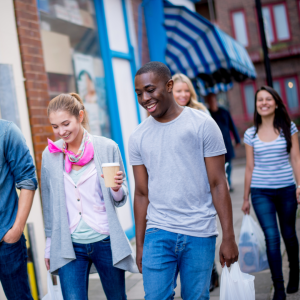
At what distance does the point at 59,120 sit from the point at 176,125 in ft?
2.55

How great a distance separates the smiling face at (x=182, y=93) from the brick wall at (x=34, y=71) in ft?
4.89

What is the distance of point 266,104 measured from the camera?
3994 mm

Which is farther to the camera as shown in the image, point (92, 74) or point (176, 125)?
point (92, 74)

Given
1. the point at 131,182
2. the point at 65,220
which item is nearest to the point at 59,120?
the point at 65,220

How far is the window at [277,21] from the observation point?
874 inches

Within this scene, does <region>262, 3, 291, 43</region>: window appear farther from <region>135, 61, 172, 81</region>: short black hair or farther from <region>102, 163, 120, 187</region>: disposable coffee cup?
<region>102, 163, 120, 187</region>: disposable coffee cup

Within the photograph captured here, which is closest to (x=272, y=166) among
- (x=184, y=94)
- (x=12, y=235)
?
(x=184, y=94)

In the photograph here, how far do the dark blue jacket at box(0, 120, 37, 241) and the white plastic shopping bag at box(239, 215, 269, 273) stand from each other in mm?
2103

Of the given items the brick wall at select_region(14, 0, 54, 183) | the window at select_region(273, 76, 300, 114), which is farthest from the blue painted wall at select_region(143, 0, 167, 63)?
the window at select_region(273, 76, 300, 114)

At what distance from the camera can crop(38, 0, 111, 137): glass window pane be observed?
5.21m

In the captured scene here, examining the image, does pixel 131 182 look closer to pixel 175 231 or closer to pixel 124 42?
pixel 124 42

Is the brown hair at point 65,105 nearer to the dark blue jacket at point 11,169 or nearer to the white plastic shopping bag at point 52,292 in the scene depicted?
the dark blue jacket at point 11,169

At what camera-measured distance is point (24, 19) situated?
174 inches

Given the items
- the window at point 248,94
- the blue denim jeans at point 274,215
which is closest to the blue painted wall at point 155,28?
the blue denim jeans at point 274,215
